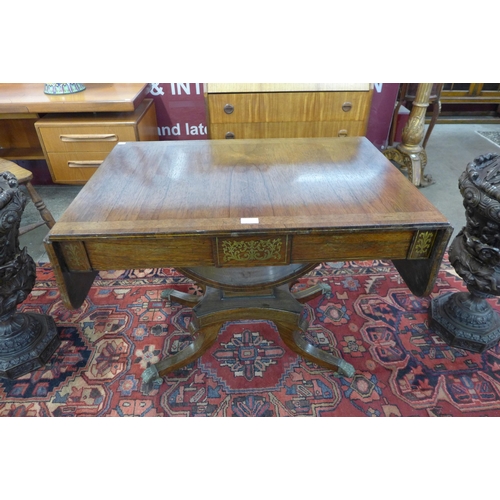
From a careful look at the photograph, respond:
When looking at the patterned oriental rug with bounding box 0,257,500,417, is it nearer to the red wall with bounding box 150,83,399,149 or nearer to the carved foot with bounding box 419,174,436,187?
the carved foot with bounding box 419,174,436,187

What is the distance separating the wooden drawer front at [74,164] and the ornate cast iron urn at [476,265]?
2.20 meters

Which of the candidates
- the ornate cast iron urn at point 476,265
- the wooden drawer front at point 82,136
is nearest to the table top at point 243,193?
the ornate cast iron urn at point 476,265

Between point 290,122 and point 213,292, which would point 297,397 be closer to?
point 213,292

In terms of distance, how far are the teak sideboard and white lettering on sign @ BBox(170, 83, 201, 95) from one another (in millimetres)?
325

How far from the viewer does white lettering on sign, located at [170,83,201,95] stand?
2898 millimetres

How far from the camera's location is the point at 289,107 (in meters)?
2.40

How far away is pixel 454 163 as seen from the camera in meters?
3.49

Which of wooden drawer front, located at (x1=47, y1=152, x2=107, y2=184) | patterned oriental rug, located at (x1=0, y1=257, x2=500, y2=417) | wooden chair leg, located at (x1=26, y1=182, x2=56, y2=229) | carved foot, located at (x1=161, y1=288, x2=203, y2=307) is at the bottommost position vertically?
patterned oriental rug, located at (x1=0, y1=257, x2=500, y2=417)

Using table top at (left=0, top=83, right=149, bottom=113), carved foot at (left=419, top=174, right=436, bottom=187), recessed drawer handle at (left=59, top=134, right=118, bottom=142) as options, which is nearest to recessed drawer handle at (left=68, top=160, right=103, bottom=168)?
recessed drawer handle at (left=59, top=134, right=118, bottom=142)

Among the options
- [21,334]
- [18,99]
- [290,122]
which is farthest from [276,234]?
[18,99]

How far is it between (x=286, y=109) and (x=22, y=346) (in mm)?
2038

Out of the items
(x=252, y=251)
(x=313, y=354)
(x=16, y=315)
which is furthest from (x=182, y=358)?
(x=16, y=315)

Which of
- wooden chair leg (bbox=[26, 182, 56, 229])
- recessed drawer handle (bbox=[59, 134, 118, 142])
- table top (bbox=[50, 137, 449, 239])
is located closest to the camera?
table top (bbox=[50, 137, 449, 239])

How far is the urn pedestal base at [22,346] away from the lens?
151 centimetres
